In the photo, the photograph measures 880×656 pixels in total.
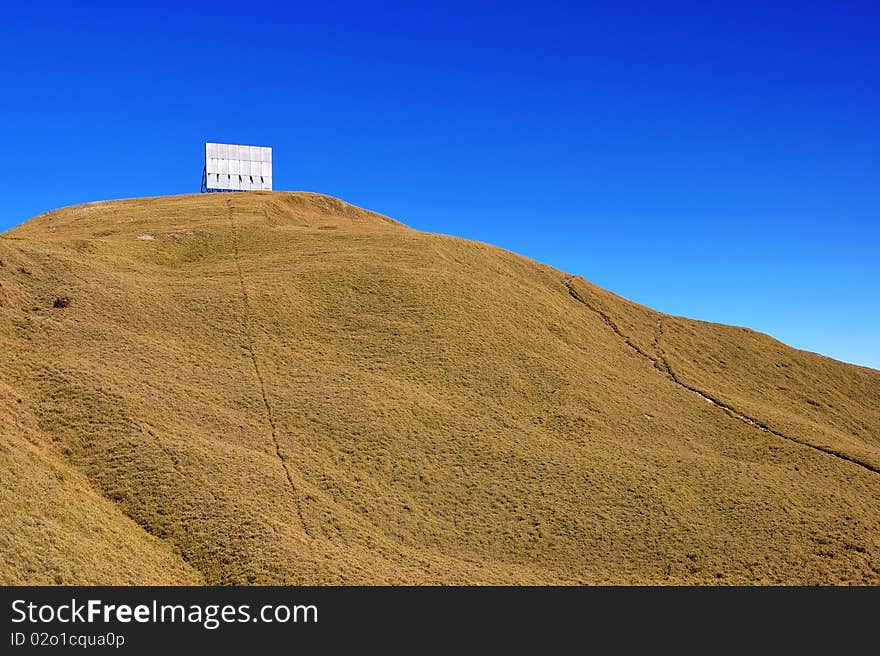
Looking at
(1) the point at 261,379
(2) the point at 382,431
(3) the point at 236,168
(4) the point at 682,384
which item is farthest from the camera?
(3) the point at 236,168

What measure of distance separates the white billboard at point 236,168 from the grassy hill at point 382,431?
24487mm

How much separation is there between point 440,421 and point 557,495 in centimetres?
751

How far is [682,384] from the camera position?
160 ft

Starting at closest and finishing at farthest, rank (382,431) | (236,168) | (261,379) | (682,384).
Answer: (382,431) < (261,379) < (682,384) < (236,168)

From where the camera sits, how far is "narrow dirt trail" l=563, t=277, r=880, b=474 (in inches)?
1667

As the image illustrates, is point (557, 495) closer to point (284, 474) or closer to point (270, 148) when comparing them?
point (284, 474)

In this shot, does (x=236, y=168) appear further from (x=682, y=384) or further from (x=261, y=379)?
(x=682, y=384)

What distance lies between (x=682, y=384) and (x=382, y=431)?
2412 cm

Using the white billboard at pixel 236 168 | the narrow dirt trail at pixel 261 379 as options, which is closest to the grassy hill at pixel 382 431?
the narrow dirt trail at pixel 261 379

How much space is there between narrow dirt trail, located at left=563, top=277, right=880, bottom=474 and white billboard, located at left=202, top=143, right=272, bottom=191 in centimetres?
4060

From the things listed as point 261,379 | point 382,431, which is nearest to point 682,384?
A: point 382,431

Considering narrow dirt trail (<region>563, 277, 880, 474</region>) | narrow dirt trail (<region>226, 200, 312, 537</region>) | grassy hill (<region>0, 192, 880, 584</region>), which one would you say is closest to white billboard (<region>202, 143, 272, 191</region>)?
grassy hill (<region>0, 192, 880, 584</region>)

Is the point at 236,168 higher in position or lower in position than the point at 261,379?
higher

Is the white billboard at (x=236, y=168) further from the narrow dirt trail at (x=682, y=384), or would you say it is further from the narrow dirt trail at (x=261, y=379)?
the narrow dirt trail at (x=682, y=384)
